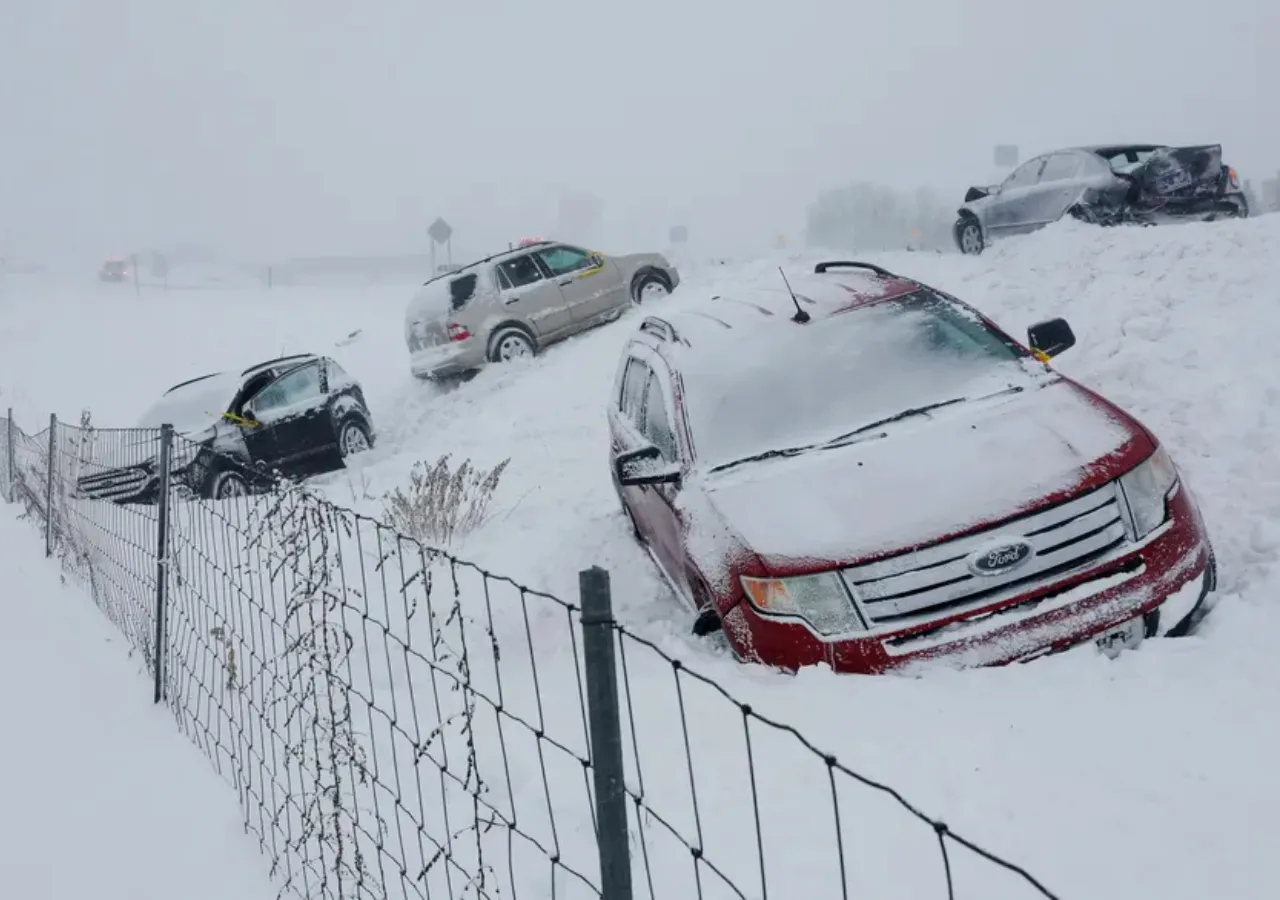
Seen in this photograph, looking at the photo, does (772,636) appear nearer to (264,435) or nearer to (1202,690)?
(1202,690)

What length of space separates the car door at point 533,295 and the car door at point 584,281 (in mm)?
134

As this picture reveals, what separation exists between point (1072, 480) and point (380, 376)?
22.9 m

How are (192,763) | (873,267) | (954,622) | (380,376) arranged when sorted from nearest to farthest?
1. (954,622)
2. (192,763)
3. (873,267)
4. (380,376)

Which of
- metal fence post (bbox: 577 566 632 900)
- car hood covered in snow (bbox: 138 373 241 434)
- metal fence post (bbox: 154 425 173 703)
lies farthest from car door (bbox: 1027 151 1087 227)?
metal fence post (bbox: 577 566 632 900)

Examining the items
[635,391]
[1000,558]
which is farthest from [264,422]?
[1000,558]

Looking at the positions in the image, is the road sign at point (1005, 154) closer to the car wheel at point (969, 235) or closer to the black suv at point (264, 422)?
the car wheel at point (969, 235)

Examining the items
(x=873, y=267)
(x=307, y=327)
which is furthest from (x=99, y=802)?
(x=307, y=327)

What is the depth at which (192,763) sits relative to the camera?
4273mm

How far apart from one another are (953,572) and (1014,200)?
37.2 ft

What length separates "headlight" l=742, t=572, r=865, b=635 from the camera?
149 inches

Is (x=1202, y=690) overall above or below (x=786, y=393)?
below

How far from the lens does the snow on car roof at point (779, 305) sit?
554cm

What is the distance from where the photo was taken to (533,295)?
49.4 feet

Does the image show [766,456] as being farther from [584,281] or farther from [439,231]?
[439,231]
